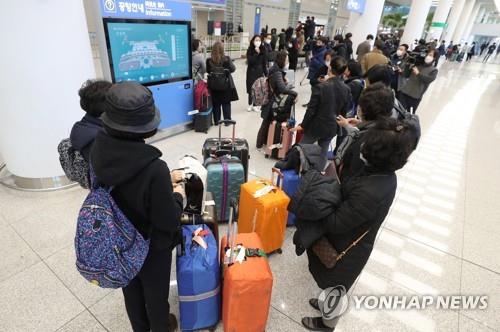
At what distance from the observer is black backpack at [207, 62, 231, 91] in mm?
4805

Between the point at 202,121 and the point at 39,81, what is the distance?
263 cm

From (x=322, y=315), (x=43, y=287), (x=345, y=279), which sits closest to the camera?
(x=345, y=279)

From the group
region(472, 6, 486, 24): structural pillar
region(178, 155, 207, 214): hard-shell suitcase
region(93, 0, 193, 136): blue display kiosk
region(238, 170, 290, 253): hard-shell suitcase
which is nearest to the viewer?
region(178, 155, 207, 214): hard-shell suitcase

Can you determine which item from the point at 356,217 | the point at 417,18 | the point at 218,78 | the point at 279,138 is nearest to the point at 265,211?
the point at 356,217

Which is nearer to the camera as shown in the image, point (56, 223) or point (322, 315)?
point (322, 315)

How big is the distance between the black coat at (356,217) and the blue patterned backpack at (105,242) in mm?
988

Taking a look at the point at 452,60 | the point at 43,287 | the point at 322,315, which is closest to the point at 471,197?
the point at 322,315

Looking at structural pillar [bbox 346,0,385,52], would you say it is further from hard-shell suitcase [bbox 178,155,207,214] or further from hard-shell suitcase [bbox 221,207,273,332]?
hard-shell suitcase [bbox 221,207,273,332]

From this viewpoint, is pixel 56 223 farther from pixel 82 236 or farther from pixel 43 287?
pixel 82 236

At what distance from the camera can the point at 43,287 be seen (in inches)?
82.7

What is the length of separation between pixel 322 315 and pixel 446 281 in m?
1.32

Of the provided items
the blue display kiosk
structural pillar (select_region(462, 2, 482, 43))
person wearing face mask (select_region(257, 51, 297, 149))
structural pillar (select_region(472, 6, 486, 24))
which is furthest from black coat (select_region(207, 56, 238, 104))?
structural pillar (select_region(472, 6, 486, 24))

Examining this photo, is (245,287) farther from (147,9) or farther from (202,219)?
(147,9)

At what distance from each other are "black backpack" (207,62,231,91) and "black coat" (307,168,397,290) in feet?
12.4
